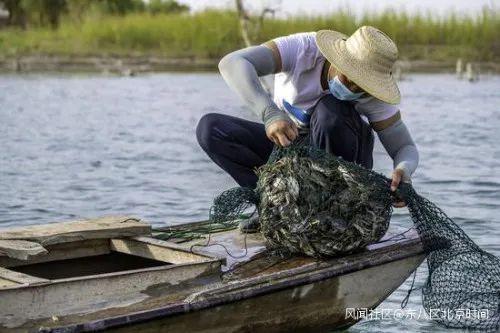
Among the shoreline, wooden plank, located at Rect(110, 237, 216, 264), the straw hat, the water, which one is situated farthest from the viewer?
the shoreline

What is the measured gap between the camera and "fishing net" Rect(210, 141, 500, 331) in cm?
466

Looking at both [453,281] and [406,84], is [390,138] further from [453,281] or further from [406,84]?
[406,84]

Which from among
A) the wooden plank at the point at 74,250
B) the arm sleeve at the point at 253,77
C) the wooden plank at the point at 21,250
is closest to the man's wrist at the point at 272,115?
the arm sleeve at the point at 253,77

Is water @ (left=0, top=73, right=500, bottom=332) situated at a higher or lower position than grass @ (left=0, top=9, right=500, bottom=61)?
higher

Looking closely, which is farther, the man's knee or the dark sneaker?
the dark sneaker

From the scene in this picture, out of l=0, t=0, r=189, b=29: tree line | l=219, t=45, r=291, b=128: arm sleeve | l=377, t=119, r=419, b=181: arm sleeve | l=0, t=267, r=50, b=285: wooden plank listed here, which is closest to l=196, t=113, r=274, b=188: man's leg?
l=219, t=45, r=291, b=128: arm sleeve

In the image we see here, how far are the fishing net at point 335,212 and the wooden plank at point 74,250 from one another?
58 centimetres

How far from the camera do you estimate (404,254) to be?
498cm

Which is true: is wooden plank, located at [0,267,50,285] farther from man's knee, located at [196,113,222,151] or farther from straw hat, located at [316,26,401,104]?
straw hat, located at [316,26,401,104]

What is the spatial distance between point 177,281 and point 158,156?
9652 mm

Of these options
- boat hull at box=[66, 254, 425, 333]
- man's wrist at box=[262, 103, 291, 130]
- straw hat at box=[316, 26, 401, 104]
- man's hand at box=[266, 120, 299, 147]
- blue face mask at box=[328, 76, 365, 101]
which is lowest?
boat hull at box=[66, 254, 425, 333]

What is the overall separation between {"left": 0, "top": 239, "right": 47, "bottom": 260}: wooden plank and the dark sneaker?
49.3 inches

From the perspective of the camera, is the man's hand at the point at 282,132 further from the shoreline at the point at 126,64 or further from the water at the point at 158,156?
the shoreline at the point at 126,64

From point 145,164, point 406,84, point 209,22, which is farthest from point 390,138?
point 209,22
